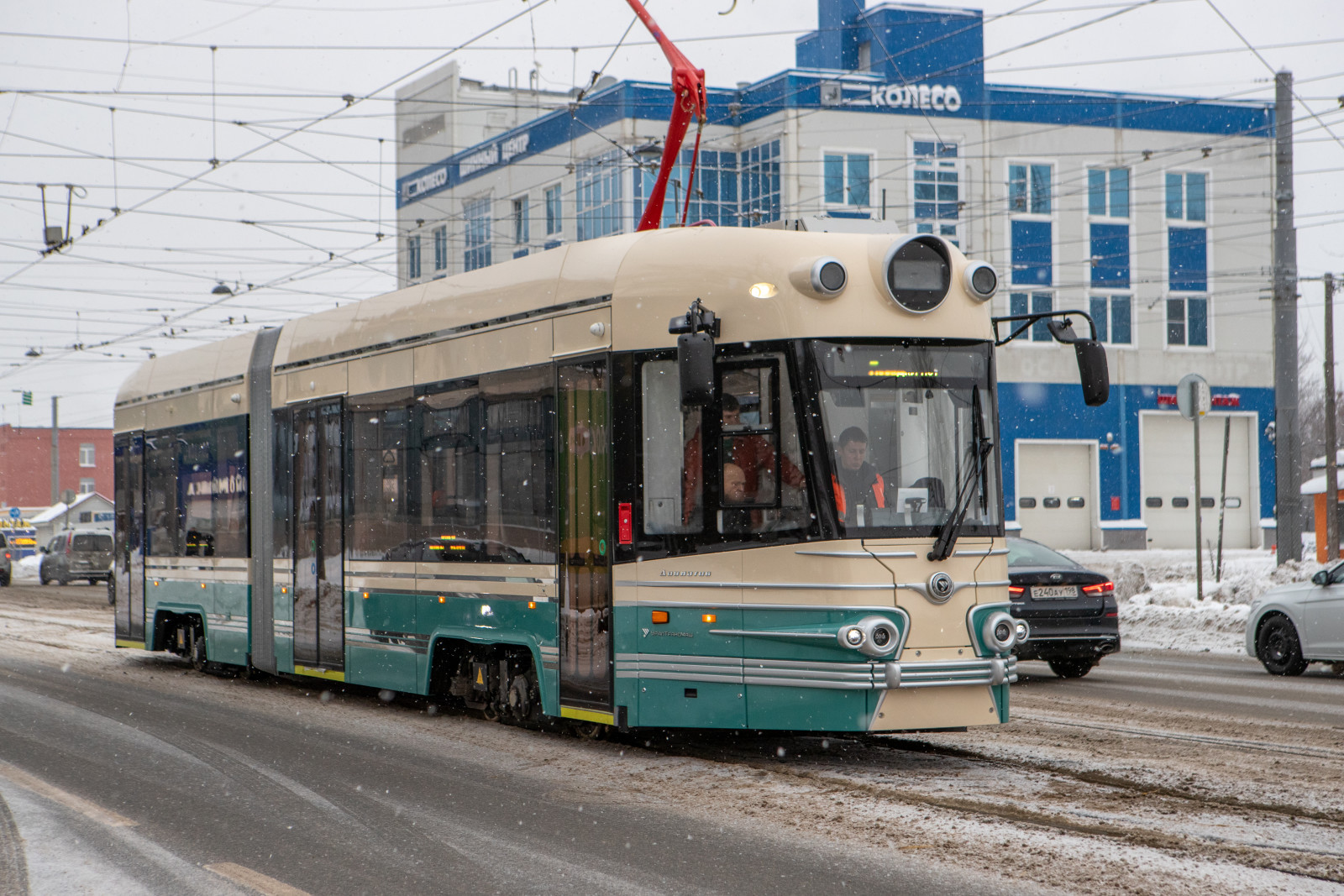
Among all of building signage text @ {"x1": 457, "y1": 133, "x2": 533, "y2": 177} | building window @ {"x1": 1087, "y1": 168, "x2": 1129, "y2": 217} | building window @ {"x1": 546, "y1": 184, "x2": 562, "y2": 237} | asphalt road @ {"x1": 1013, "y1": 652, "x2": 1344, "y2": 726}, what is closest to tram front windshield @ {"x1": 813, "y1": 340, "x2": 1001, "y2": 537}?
asphalt road @ {"x1": 1013, "y1": 652, "x2": 1344, "y2": 726}

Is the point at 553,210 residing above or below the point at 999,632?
above

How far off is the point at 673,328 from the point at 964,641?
2511 mm

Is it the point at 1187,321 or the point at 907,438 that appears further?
the point at 1187,321

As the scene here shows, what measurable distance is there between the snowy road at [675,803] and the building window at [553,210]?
3866 centimetres

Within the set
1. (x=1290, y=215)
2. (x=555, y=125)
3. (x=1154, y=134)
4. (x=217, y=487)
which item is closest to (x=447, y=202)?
(x=555, y=125)

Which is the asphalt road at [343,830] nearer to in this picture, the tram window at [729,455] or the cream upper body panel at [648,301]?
the tram window at [729,455]

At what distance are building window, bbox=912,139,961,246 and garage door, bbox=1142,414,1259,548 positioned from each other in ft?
33.5

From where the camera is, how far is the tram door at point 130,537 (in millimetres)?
17188

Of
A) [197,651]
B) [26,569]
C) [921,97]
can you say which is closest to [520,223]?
[921,97]

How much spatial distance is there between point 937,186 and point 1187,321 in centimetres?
1058

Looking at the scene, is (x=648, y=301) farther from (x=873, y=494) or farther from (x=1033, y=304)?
(x=1033, y=304)

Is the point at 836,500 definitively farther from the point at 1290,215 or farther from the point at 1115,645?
the point at 1290,215

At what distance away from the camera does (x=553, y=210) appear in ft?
167

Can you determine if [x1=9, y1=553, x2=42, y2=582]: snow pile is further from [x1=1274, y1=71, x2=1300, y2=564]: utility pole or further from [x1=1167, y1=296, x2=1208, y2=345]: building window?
[x1=1274, y1=71, x2=1300, y2=564]: utility pole
